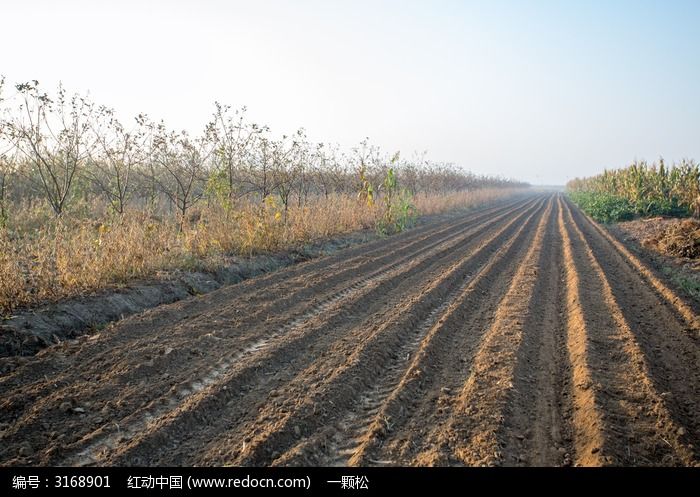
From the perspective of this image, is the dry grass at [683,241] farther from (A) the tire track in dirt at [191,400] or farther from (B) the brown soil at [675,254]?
(A) the tire track in dirt at [191,400]

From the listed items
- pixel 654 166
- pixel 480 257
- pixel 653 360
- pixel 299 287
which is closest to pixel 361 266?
pixel 299 287

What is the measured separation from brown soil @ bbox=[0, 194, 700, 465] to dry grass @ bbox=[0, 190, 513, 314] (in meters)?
1.32

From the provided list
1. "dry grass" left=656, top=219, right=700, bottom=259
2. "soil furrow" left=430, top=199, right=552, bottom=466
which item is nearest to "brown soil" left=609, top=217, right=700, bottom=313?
"dry grass" left=656, top=219, right=700, bottom=259

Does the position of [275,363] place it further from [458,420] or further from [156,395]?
[458,420]

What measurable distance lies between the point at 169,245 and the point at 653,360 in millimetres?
8331

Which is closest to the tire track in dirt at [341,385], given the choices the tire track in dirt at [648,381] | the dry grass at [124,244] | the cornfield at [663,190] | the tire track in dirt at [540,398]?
the tire track in dirt at [540,398]

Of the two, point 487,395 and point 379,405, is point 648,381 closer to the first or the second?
point 487,395

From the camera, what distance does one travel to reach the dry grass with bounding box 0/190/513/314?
6758mm

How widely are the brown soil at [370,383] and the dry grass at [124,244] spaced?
1.32 m

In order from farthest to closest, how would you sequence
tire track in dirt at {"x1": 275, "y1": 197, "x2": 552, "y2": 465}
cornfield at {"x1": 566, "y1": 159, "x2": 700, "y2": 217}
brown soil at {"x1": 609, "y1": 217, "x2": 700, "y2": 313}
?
cornfield at {"x1": 566, "y1": 159, "x2": 700, "y2": 217}
brown soil at {"x1": 609, "y1": 217, "x2": 700, "y2": 313}
tire track in dirt at {"x1": 275, "y1": 197, "x2": 552, "y2": 465}

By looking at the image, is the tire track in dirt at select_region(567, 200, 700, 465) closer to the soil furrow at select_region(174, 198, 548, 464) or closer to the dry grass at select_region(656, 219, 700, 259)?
the soil furrow at select_region(174, 198, 548, 464)

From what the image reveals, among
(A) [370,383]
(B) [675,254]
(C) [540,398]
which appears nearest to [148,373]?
(A) [370,383]

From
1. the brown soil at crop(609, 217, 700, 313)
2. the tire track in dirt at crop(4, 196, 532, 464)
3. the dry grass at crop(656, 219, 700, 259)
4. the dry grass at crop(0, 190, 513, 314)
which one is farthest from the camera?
the dry grass at crop(656, 219, 700, 259)

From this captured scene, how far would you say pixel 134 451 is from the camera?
3.63 meters
